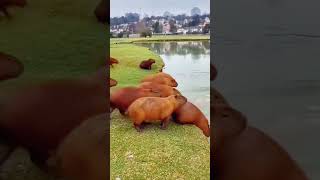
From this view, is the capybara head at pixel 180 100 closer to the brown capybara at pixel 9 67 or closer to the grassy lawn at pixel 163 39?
the grassy lawn at pixel 163 39

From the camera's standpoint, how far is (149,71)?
1.12 m

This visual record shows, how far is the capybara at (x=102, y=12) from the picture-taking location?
1.08 metres

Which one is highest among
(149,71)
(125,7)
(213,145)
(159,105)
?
(125,7)

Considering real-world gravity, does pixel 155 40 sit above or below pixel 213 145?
above

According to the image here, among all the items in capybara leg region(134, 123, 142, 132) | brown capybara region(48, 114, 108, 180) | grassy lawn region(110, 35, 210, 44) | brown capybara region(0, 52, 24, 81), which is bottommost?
brown capybara region(48, 114, 108, 180)

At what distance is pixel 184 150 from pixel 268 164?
259 millimetres

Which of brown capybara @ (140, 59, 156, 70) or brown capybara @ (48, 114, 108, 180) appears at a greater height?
brown capybara @ (140, 59, 156, 70)

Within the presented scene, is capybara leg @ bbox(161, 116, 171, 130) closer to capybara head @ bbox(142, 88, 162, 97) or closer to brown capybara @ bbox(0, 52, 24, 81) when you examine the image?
capybara head @ bbox(142, 88, 162, 97)

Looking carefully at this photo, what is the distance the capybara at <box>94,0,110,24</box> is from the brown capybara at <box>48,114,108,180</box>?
0.29 meters

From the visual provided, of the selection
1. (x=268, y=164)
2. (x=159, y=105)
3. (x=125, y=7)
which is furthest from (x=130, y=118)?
(x=268, y=164)

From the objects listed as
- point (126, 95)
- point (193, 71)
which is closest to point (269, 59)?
point (193, 71)

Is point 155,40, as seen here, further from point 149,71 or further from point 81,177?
point 81,177

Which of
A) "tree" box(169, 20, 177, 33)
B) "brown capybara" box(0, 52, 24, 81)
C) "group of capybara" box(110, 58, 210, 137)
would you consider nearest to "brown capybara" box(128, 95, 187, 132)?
"group of capybara" box(110, 58, 210, 137)

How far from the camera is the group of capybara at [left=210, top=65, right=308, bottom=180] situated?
110 centimetres
